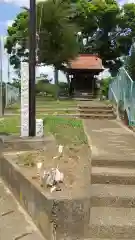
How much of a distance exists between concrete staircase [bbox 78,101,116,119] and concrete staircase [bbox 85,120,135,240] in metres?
8.16

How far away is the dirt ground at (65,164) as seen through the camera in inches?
181

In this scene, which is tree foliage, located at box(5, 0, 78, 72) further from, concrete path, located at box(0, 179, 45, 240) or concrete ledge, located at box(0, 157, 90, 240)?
concrete ledge, located at box(0, 157, 90, 240)

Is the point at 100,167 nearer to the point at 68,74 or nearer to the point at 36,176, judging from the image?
the point at 36,176

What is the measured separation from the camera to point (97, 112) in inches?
633

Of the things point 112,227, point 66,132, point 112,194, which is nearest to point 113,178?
point 112,194

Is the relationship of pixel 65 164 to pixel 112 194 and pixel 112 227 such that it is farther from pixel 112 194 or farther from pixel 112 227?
pixel 112 227

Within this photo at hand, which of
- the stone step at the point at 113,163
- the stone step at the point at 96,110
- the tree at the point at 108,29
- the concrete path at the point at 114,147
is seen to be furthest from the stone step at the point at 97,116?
the tree at the point at 108,29

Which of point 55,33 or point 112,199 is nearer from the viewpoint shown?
point 112,199

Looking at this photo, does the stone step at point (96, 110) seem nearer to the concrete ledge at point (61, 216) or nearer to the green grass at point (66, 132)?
the green grass at point (66, 132)

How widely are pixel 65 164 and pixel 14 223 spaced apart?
1.31 meters

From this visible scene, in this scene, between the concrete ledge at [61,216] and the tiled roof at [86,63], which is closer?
the concrete ledge at [61,216]

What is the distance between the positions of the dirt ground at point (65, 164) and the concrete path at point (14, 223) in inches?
20.2

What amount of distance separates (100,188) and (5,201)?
148cm

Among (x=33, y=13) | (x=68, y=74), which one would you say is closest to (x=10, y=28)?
(x=68, y=74)
